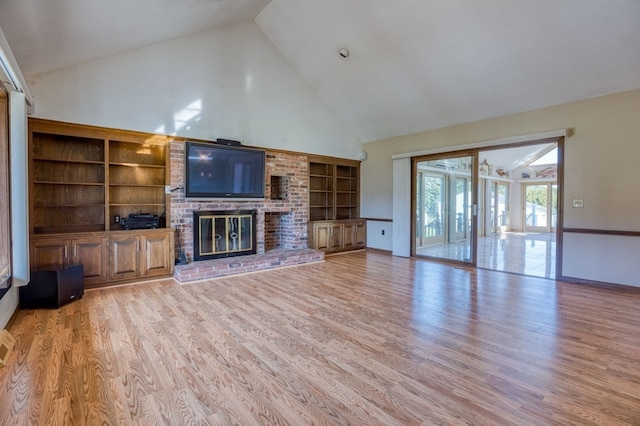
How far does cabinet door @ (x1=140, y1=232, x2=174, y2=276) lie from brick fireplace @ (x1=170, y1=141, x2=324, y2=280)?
0.67 ft

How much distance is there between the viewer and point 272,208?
6.20 metres

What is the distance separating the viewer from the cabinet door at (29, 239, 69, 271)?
148 inches

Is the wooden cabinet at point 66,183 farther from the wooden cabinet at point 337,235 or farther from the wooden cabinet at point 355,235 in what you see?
the wooden cabinet at point 355,235

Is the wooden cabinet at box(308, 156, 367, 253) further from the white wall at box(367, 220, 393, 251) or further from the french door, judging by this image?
the french door

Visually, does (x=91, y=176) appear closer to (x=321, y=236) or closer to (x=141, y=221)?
(x=141, y=221)

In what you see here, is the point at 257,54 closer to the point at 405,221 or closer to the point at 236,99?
the point at 236,99

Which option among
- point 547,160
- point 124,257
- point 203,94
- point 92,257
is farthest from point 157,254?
point 547,160

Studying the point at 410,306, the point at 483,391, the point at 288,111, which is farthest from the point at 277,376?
the point at 288,111

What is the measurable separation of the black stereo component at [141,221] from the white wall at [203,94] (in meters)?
1.29

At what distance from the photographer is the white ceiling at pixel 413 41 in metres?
3.39

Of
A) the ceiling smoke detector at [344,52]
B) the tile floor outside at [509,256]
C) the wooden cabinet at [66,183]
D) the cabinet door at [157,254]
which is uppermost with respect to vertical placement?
the ceiling smoke detector at [344,52]

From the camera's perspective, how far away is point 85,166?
455 centimetres

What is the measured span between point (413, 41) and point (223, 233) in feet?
14.3

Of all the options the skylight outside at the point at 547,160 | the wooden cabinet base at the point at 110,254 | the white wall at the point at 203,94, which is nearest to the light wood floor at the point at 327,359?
the wooden cabinet base at the point at 110,254
